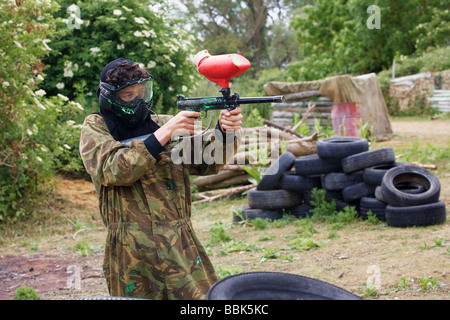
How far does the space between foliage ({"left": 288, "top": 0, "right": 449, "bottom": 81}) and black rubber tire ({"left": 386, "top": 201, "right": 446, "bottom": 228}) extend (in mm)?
23337

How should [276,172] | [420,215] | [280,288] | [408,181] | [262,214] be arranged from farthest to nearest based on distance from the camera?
1. [262,214]
2. [276,172]
3. [408,181]
4. [420,215]
5. [280,288]

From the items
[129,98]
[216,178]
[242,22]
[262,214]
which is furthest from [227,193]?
[242,22]

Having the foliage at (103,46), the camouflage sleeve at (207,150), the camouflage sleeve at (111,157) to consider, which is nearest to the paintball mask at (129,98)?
the camouflage sleeve at (111,157)

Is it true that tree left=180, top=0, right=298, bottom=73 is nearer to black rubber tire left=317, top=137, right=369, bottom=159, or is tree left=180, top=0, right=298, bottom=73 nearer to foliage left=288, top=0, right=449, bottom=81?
foliage left=288, top=0, right=449, bottom=81

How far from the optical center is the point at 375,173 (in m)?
7.23

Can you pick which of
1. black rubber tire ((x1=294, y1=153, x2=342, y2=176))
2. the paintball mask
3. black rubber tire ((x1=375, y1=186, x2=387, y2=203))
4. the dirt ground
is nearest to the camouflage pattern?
the paintball mask

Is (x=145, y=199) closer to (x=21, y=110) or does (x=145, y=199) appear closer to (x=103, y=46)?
(x=21, y=110)

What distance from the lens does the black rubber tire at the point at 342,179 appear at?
7586 mm

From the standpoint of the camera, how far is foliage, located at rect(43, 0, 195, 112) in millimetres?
10344

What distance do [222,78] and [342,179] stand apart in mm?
4945

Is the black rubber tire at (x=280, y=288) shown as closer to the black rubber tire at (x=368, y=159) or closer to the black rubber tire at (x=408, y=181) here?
the black rubber tire at (x=408, y=181)

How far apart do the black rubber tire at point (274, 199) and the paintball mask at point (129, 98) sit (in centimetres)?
495
